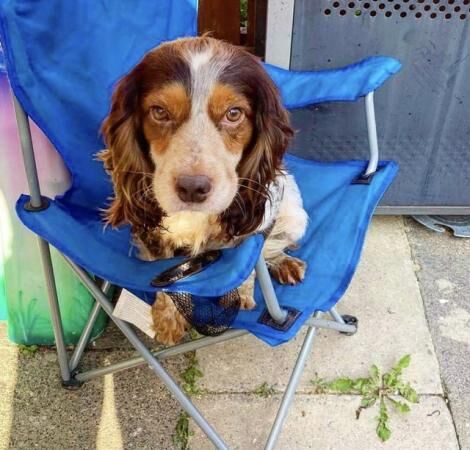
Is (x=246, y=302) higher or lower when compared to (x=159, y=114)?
lower

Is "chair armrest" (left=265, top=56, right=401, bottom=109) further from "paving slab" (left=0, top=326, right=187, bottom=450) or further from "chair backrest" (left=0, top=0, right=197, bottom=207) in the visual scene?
"paving slab" (left=0, top=326, right=187, bottom=450)

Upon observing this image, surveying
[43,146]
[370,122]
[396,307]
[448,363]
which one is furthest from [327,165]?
[43,146]

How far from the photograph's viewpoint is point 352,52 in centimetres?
252

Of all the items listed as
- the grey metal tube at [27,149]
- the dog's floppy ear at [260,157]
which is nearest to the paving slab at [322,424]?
the dog's floppy ear at [260,157]

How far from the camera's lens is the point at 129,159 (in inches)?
68.5

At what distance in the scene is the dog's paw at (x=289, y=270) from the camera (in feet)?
6.57

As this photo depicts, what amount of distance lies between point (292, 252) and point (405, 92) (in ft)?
3.03

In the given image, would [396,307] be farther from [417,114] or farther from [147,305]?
[147,305]

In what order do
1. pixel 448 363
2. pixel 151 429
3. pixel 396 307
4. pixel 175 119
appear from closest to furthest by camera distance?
pixel 175 119 < pixel 151 429 < pixel 448 363 < pixel 396 307

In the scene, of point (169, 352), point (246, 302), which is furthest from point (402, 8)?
point (169, 352)

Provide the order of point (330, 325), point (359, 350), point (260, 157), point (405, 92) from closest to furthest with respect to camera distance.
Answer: point (260, 157)
point (330, 325)
point (359, 350)
point (405, 92)

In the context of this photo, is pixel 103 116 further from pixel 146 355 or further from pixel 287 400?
pixel 287 400

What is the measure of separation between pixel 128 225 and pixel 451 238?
165cm

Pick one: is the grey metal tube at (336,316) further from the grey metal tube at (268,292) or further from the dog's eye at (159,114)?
the dog's eye at (159,114)
